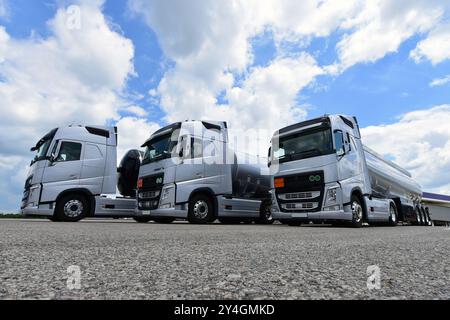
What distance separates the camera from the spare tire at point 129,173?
11469mm

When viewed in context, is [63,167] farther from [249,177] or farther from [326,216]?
[326,216]

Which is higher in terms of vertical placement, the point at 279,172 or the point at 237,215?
the point at 279,172

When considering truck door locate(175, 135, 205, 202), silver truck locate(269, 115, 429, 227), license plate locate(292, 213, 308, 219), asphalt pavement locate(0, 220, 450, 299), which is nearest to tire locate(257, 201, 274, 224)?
silver truck locate(269, 115, 429, 227)

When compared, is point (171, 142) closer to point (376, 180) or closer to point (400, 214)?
point (376, 180)

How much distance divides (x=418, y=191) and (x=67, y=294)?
17.1 metres

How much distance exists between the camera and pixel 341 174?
859 cm

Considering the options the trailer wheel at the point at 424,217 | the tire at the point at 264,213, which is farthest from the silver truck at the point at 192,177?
the trailer wheel at the point at 424,217

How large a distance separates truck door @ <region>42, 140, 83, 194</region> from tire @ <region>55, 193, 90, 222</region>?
0.31 meters

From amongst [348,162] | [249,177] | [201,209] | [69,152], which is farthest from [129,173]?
[348,162]

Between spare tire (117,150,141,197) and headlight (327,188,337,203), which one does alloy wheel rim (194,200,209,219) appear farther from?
headlight (327,188,337,203)

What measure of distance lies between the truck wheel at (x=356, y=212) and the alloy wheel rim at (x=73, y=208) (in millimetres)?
7430

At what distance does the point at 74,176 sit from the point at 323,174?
6746mm

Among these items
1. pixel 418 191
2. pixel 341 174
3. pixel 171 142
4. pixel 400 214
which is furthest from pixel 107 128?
pixel 418 191

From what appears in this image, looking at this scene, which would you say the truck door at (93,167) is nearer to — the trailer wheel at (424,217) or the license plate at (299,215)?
the license plate at (299,215)
